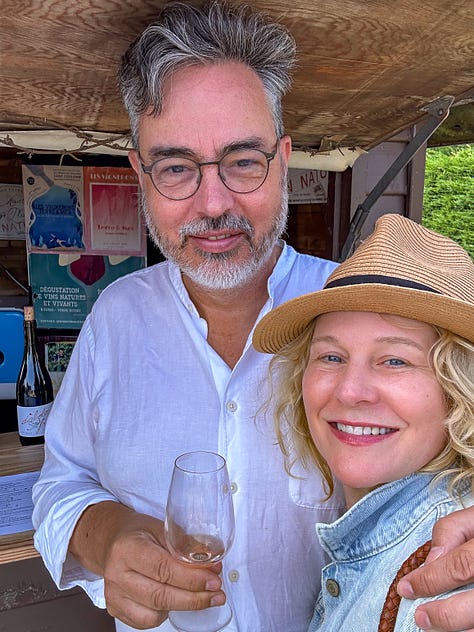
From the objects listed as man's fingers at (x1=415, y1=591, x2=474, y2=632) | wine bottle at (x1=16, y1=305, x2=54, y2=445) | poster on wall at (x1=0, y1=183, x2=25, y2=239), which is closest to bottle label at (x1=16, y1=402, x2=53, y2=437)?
wine bottle at (x1=16, y1=305, x2=54, y2=445)

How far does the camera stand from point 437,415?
1017 millimetres

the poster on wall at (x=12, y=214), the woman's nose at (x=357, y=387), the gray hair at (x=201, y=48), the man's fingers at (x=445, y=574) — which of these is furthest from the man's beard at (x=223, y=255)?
the poster on wall at (x=12, y=214)

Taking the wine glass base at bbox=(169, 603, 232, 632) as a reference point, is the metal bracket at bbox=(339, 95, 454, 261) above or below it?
above

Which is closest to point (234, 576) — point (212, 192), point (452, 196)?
point (212, 192)

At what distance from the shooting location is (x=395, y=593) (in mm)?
875

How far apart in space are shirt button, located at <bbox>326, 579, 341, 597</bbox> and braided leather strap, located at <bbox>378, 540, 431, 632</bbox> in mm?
222

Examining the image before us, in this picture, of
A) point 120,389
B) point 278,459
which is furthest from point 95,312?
point 278,459

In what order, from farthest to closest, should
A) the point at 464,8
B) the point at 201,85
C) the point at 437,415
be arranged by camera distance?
the point at 201,85
the point at 464,8
the point at 437,415

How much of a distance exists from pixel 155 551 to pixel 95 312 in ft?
2.40

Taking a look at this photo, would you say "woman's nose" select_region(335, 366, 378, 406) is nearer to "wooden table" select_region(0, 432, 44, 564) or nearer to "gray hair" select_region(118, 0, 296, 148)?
"gray hair" select_region(118, 0, 296, 148)

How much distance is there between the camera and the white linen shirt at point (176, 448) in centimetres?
137

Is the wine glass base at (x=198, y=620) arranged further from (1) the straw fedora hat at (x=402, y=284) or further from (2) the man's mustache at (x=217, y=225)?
(2) the man's mustache at (x=217, y=225)

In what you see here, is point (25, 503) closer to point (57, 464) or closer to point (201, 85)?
point (57, 464)

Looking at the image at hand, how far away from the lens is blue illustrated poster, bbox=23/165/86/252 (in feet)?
12.3
